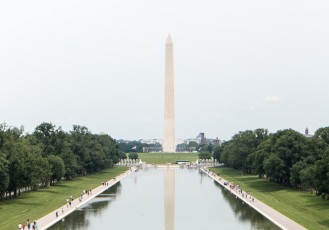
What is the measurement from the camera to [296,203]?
5503 cm

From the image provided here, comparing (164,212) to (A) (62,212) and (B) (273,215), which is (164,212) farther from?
(B) (273,215)

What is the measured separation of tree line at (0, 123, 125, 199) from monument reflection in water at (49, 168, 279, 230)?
6.99 metres

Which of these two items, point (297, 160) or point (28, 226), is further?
point (297, 160)

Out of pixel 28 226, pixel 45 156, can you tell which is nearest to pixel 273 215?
pixel 28 226

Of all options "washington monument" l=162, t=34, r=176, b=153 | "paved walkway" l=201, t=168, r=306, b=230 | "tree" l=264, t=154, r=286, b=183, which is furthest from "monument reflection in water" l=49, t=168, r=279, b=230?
"washington monument" l=162, t=34, r=176, b=153

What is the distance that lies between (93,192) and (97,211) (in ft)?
57.3

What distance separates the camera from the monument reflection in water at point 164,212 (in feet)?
140

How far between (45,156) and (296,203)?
1328 inches

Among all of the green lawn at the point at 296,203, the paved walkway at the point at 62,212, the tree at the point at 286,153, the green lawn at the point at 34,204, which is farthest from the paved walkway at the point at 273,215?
the green lawn at the point at 34,204

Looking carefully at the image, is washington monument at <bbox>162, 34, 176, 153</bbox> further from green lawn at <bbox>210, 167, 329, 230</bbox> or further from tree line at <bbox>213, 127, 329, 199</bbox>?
green lawn at <bbox>210, 167, 329, 230</bbox>

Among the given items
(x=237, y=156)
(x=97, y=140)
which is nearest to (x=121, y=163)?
(x=97, y=140)

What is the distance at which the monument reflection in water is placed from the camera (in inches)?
1684

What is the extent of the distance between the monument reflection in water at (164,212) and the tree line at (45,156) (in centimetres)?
699

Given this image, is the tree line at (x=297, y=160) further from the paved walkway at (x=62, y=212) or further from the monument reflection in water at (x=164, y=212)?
the paved walkway at (x=62, y=212)
